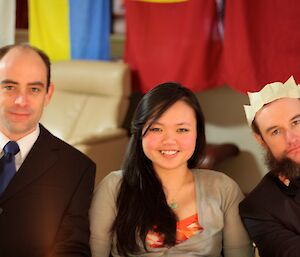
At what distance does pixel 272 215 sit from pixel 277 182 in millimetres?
139

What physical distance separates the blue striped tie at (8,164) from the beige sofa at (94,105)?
1733 mm

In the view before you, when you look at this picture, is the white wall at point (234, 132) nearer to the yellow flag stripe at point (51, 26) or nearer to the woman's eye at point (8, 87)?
the yellow flag stripe at point (51, 26)

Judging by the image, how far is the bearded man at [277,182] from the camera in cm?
173

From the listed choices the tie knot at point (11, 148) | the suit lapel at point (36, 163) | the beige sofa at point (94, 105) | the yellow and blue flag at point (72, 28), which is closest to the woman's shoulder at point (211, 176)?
the suit lapel at point (36, 163)

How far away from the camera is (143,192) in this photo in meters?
1.81

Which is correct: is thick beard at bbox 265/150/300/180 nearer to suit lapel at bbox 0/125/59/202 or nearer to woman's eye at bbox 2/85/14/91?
suit lapel at bbox 0/125/59/202

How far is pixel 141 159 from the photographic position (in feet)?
6.14

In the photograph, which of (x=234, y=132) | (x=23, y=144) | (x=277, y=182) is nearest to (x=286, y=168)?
(x=277, y=182)

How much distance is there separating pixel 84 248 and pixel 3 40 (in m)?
3.15

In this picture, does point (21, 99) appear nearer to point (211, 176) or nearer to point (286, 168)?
point (211, 176)

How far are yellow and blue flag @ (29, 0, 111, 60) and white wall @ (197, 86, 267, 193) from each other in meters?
1.05

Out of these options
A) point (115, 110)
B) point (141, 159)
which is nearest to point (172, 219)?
point (141, 159)

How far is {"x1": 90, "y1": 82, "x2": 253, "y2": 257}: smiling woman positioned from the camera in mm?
1744

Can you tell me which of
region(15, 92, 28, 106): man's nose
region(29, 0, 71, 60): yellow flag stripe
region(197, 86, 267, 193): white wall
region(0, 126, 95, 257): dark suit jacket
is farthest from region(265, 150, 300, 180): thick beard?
region(29, 0, 71, 60): yellow flag stripe
